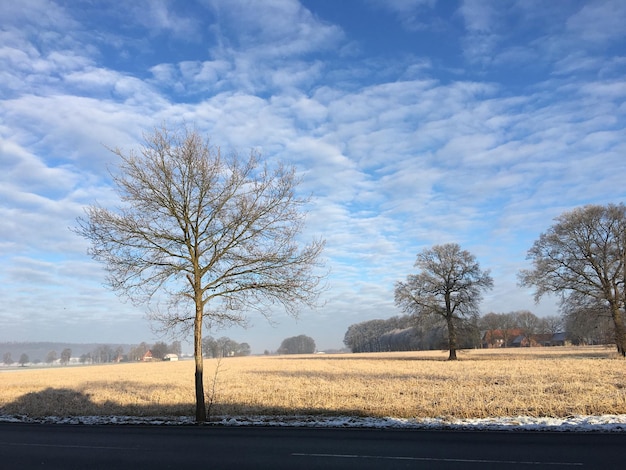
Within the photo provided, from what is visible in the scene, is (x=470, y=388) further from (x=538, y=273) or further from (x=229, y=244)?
(x=538, y=273)

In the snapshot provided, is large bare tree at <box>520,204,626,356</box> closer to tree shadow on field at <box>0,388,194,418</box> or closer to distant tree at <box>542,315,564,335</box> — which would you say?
tree shadow on field at <box>0,388,194,418</box>

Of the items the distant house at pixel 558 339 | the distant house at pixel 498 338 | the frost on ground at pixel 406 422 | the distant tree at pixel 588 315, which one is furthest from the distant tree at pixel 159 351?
the frost on ground at pixel 406 422

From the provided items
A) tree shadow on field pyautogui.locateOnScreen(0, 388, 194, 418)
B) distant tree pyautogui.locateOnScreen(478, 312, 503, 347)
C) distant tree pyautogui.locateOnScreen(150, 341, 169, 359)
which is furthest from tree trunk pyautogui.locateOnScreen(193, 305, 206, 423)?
distant tree pyautogui.locateOnScreen(150, 341, 169, 359)

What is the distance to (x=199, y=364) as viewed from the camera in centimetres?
1434

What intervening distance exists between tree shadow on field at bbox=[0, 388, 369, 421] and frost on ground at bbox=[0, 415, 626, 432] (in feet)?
2.38

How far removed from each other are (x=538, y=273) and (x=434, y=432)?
114ft

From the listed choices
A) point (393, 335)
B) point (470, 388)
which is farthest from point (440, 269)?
point (393, 335)

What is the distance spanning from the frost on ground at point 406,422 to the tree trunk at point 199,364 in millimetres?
378

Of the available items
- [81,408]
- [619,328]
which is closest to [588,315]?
[619,328]

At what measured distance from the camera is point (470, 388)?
19.7 metres

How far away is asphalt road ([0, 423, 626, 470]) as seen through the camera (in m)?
8.02

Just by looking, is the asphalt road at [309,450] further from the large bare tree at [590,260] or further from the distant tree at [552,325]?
the distant tree at [552,325]

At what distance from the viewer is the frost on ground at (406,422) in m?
11.4

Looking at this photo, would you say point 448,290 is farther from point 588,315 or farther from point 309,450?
point 309,450
